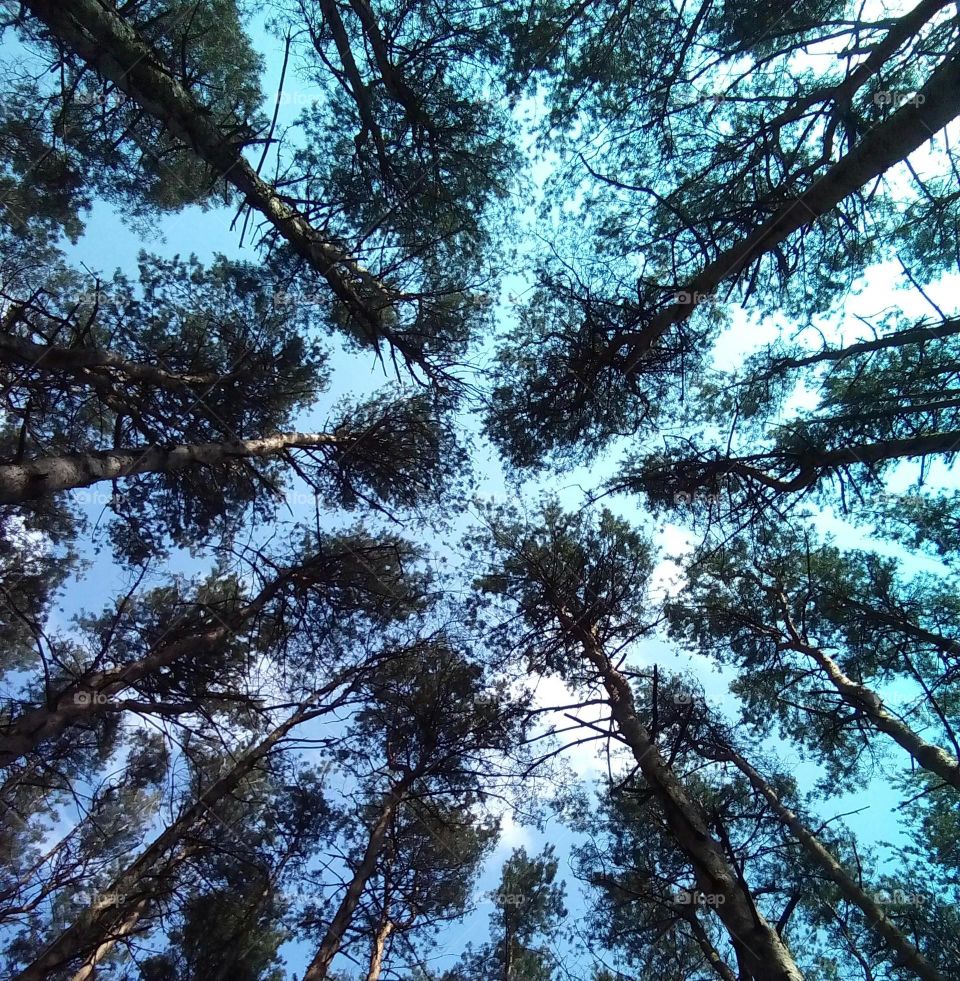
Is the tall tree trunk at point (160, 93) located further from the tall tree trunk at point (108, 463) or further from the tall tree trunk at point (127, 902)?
the tall tree trunk at point (127, 902)

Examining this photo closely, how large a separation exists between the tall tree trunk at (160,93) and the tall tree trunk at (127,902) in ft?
15.2

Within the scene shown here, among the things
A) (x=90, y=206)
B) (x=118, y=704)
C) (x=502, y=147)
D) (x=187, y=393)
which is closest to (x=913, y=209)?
(x=502, y=147)

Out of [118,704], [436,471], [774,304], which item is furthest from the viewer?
[436,471]

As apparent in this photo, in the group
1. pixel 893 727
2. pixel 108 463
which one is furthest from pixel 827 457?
pixel 108 463

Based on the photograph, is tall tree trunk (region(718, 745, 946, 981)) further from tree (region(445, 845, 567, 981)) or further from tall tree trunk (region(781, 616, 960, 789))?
tree (region(445, 845, 567, 981))

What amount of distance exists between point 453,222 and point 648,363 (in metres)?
3.05

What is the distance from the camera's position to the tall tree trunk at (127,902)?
4117 mm

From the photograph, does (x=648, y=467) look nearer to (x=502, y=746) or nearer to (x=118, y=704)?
(x=502, y=746)

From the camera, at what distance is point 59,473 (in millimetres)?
3969

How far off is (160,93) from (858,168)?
545 cm

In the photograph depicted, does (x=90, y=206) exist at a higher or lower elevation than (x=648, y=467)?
higher

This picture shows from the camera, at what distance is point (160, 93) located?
15.4 feet

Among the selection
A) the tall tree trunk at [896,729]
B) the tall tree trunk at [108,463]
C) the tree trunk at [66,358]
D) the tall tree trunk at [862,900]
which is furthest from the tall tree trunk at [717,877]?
the tree trunk at [66,358]

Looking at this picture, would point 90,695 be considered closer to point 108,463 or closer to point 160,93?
point 108,463
